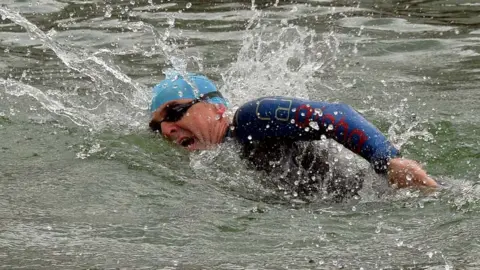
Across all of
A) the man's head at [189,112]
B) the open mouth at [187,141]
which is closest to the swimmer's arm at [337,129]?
the man's head at [189,112]

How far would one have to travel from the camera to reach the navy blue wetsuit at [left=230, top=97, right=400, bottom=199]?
16.8 feet

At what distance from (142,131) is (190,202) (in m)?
1.37

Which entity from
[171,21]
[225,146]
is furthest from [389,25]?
[225,146]

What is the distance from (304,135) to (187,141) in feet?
3.17

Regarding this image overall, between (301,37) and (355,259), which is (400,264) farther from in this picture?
(301,37)

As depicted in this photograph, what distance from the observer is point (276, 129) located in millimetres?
5344

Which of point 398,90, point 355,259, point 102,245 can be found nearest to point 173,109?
point 102,245

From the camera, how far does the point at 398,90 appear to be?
8.09 metres

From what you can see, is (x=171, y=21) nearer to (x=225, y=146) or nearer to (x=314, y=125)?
(x=225, y=146)

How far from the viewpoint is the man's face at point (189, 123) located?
585 centimetres

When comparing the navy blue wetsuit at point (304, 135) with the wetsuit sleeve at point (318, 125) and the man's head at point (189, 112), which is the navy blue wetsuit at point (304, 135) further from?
the man's head at point (189, 112)

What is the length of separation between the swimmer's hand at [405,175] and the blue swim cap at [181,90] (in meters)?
1.39

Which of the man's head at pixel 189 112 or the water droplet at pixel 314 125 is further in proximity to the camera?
the man's head at pixel 189 112

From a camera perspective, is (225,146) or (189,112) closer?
(225,146)
